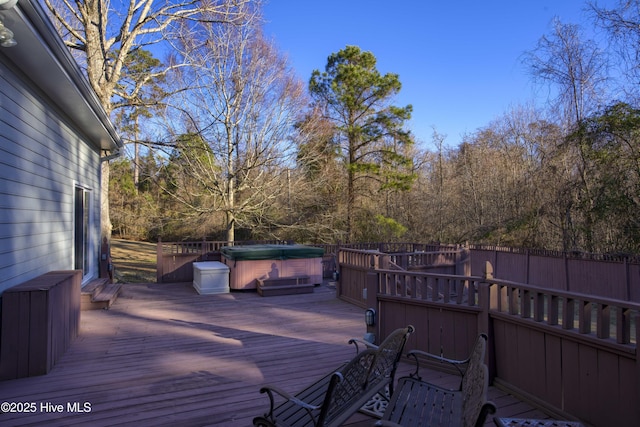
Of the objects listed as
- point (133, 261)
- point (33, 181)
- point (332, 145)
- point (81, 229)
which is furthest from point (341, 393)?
point (133, 261)

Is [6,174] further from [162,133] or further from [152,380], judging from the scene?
[162,133]

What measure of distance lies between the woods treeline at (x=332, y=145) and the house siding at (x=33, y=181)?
17.6 ft

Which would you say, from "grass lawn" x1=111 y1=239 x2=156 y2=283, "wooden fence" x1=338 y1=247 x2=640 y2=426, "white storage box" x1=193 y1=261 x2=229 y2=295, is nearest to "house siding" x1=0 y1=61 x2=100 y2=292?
"white storage box" x1=193 y1=261 x2=229 y2=295

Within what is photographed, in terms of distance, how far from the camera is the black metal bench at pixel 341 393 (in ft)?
7.15

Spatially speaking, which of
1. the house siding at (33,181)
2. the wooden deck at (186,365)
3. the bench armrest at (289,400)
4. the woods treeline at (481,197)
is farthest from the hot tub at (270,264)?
the bench armrest at (289,400)

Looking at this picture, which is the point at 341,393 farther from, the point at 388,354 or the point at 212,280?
the point at 212,280

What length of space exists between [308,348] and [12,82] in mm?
4556

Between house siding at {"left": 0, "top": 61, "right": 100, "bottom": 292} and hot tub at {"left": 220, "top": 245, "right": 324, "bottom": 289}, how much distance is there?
3.74 m

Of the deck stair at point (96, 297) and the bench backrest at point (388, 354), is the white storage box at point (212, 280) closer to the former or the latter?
the deck stair at point (96, 297)

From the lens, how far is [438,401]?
256 cm

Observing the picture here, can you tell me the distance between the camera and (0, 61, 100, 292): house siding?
13.7 feet

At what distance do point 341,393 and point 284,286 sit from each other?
7.43m

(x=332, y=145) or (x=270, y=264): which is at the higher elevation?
(x=332, y=145)

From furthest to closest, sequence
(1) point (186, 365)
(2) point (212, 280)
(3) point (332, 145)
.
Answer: (3) point (332, 145)
(2) point (212, 280)
(1) point (186, 365)
